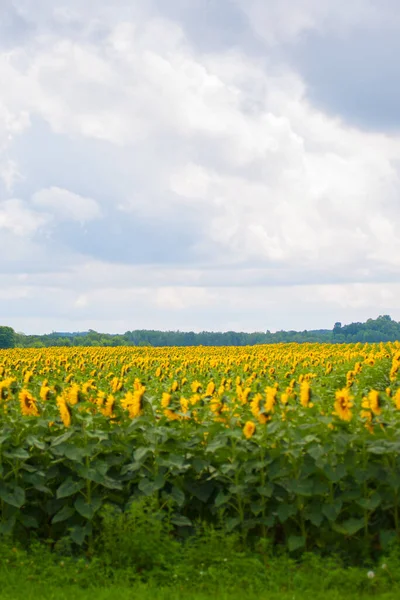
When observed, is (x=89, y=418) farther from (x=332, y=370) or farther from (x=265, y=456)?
(x=332, y=370)

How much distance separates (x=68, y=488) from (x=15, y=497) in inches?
22.5

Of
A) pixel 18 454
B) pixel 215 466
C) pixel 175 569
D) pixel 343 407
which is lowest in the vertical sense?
pixel 175 569

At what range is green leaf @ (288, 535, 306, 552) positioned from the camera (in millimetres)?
8023

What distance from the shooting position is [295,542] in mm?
8047

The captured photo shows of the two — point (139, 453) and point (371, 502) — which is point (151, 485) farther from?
point (371, 502)

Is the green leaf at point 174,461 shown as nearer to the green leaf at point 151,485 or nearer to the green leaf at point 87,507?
the green leaf at point 151,485

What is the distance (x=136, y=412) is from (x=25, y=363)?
54.9 feet

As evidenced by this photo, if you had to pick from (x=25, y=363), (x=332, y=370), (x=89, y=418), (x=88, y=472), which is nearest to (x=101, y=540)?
(x=88, y=472)

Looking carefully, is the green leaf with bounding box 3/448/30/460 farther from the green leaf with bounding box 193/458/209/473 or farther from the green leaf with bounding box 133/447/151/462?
the green leaf with bounding box 193/458/209/473

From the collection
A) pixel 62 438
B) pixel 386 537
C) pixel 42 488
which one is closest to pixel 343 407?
pixel 386 537

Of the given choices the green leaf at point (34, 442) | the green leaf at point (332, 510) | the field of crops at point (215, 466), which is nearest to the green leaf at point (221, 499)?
the field of crops at point (215, 466)

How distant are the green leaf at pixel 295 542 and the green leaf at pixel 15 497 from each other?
9.48 ft

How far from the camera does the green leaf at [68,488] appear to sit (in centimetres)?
839

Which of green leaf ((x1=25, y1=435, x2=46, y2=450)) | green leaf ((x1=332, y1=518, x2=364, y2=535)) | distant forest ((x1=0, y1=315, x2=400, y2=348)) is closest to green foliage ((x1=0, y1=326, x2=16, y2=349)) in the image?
distant forest ((x1=0, y1=315, x2=400, y2=348))
